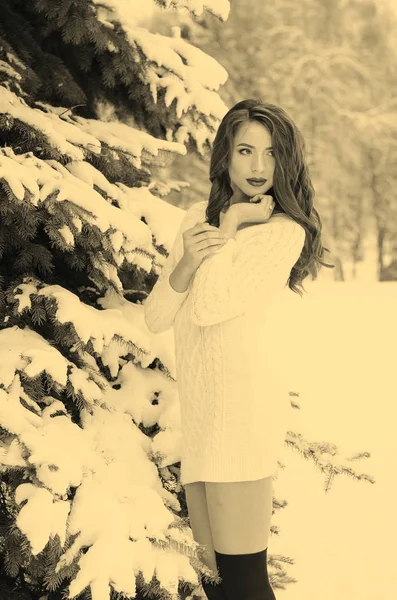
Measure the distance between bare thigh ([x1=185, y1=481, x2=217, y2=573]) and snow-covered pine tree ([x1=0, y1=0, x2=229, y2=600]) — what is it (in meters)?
0.07

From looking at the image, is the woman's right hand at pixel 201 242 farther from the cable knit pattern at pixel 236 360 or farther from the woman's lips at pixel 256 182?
the woman's lips at pixel 256 182

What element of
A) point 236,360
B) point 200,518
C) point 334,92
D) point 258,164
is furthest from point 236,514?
point 334,92

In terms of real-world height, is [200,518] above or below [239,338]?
below

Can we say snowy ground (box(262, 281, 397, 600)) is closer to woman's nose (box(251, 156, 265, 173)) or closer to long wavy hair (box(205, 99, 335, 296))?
long wavy hair (box(205, 99, 335, 296))

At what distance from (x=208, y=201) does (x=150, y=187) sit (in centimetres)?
50

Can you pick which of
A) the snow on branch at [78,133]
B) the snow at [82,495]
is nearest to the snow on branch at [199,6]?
the snow on branch at [78,133]

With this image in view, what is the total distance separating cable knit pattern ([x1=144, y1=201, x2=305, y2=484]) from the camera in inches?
56.9

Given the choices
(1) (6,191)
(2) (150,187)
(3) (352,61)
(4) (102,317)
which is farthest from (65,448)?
(3) (352,61)

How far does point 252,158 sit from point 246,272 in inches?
10.4

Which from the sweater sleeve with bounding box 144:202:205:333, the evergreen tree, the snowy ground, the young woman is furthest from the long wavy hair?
the snowy ground

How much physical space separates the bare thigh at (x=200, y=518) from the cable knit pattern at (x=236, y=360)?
41 millimetres

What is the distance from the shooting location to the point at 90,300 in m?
2.00

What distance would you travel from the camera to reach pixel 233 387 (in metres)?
1.48

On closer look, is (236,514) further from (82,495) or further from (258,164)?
(258,164)
